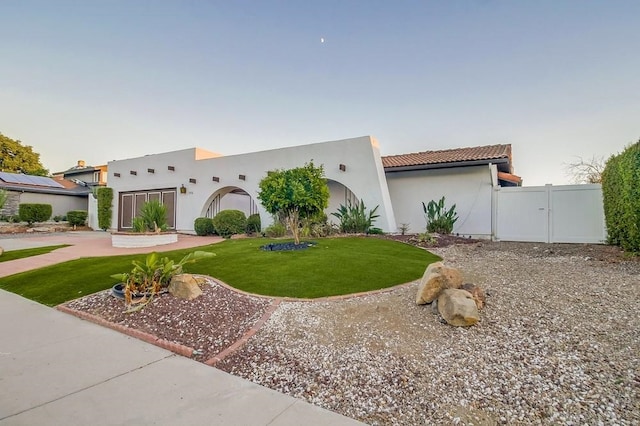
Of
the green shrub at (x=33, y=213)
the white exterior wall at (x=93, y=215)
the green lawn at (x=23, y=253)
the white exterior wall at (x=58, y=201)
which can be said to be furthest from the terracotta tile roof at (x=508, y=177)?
the white exterior wall at (x=58, y=201)

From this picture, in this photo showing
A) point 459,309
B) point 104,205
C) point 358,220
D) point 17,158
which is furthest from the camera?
point 17,158

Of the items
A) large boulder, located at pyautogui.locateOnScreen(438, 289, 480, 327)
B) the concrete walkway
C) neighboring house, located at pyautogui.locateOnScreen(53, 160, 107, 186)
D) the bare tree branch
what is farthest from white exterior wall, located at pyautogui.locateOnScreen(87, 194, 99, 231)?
the bare tree branch

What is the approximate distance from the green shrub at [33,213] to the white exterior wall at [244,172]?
5658mm

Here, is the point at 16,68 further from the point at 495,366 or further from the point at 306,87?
the point at 495,366

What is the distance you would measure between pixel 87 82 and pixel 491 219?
63.7 feet

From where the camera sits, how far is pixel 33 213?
22500mm

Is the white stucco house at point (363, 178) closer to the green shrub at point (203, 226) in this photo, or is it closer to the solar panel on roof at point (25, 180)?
the green shrub at point (203, 226)

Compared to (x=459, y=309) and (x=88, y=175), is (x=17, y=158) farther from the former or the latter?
(x=459, y=309)

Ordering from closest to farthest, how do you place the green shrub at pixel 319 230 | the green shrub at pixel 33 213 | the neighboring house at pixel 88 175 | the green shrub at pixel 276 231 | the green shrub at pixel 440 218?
the green shrub at pixel 440 218 < the green shrub at pixel 319 230 < the green shrub at pixel 276 231 < the green shrub at pixel 33 213 < the neighboring house at pixel 88 175

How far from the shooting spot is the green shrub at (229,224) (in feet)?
53.0

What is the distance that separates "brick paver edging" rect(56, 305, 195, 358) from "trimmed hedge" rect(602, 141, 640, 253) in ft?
32.5

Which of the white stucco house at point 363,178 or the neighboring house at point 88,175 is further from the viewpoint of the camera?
the neighboring house at point 88,175

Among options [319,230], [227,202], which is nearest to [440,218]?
[319,230]

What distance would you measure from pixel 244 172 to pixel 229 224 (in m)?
3.20
